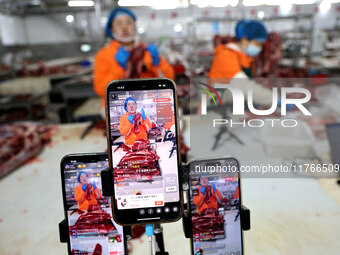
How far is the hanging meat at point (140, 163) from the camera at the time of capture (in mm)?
594

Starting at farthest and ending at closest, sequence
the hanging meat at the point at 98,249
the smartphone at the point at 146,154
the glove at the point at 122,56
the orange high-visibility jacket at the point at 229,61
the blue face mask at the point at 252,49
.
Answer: the blue face mask at the point at 252,49, the orange high-visibility jacket at the point at 229,61, the glove at the point at 122,56, the hanging meat at the point at 98,249, the smartphone at the point at 146,154

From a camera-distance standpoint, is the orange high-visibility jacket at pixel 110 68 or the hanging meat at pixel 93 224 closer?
the hanging meat at pixel 93 224

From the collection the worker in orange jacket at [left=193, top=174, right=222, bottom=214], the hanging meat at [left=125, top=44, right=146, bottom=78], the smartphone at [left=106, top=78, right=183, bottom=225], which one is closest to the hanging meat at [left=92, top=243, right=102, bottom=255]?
the smartphone at [left=106, top=78, right=183, bottom=225]

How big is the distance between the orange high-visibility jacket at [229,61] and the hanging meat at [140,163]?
159 cm

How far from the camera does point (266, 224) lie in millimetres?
980

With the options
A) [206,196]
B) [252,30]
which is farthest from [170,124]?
[252,30]

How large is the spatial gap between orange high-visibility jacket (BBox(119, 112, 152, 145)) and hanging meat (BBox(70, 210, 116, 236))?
0.21m

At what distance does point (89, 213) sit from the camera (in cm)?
68

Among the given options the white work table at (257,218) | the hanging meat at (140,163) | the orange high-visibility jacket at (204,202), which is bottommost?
the white work table at (257,218)

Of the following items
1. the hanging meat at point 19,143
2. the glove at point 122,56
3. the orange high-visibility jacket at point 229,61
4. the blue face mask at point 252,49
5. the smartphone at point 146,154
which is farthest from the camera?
the blue face mask at point 252,49

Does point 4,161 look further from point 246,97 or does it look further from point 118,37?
point 246,97

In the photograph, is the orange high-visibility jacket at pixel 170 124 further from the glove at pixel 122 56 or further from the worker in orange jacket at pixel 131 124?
the glove at pixel 122 56

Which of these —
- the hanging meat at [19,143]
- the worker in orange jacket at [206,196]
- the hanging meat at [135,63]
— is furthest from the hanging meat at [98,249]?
the hanging meat at [135,63]

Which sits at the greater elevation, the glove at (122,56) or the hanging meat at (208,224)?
the glove at (122,56)
